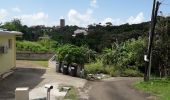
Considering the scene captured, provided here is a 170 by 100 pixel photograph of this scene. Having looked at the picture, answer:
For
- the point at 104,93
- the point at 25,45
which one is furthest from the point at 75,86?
the point at 25,45

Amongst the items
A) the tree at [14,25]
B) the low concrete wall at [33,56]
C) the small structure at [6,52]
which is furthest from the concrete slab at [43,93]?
the tree at [14,25]

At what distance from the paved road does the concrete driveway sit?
119cm

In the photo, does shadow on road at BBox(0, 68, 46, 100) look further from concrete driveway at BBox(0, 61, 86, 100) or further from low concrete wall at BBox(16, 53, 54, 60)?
low concrete wall at BBox(16, 53, 54, 60)

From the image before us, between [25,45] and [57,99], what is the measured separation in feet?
75.4

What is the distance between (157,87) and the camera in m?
23.1

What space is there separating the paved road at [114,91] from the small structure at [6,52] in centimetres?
561

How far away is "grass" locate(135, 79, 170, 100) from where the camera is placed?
66.7ft

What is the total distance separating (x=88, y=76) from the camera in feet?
92.1

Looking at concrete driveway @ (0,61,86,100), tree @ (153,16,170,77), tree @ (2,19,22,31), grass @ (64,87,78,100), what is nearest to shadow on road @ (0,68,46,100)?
concrete driveway @ (0,61,86,100)

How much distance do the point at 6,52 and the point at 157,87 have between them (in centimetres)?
977

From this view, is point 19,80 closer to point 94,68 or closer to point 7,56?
point 7,56

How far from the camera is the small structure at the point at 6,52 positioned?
949 inches

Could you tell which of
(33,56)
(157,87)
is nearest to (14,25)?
(33,56)

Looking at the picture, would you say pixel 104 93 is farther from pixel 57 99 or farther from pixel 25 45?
pixel 25 45
